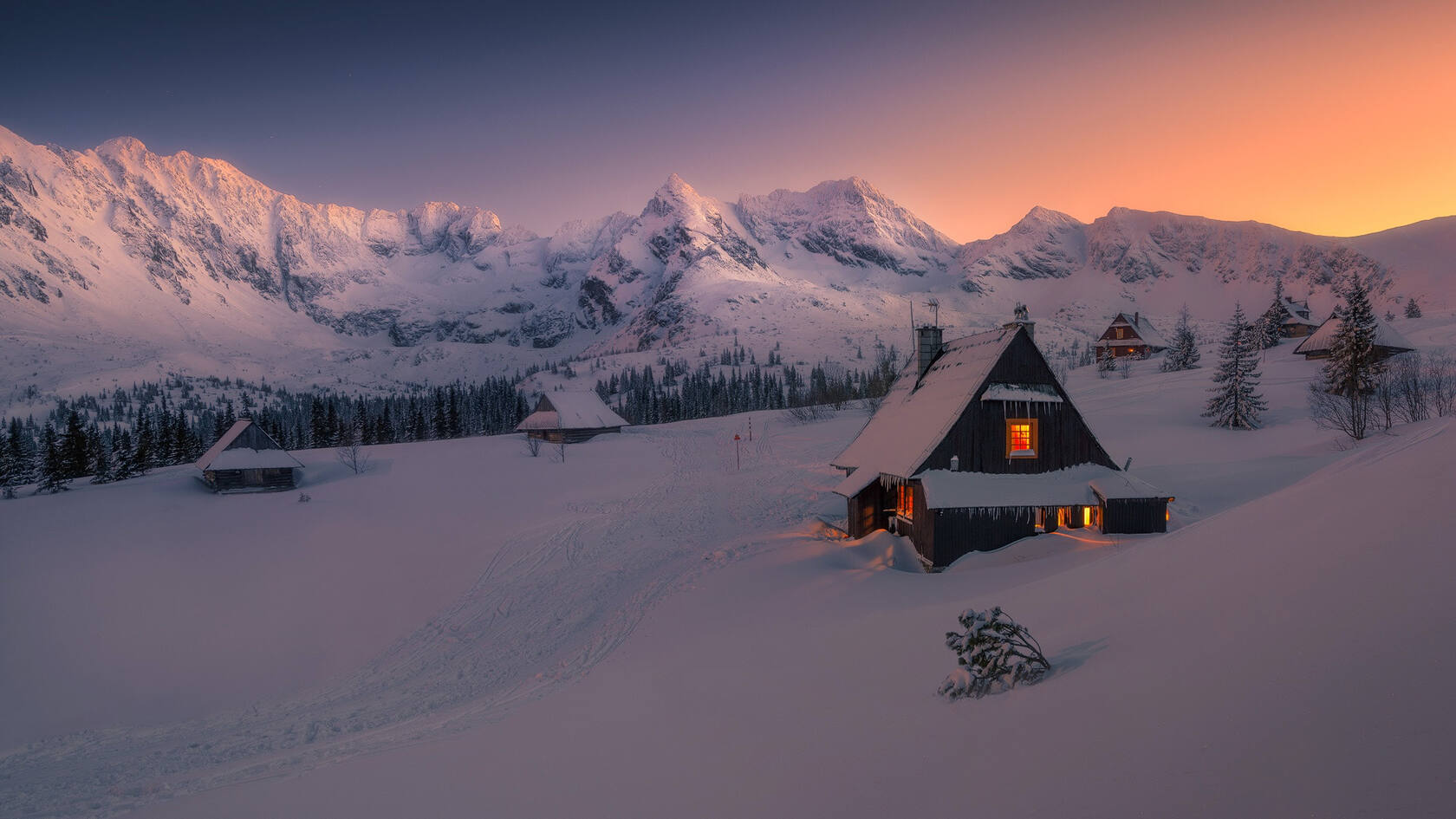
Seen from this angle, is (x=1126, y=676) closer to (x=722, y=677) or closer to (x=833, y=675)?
(x=833, y=675)

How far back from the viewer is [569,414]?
6419cm

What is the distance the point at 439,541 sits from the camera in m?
29.5

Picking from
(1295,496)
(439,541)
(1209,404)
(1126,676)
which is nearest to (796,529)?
(439,541)

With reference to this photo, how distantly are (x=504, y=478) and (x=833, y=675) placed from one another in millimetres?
38565

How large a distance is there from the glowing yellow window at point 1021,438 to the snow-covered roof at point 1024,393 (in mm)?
766

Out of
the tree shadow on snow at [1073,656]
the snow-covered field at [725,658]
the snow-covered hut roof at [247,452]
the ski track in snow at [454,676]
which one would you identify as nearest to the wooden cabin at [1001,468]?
the snow-covered field at [725,658]

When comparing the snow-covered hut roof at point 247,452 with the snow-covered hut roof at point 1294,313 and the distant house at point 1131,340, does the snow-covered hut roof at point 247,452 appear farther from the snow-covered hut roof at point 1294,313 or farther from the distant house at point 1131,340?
the snow-covered hut roof at point 1294,313

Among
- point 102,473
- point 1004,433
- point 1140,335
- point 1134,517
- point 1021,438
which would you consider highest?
point 1140,335

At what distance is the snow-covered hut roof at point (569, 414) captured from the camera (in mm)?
62969

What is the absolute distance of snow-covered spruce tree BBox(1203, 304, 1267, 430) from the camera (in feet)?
125

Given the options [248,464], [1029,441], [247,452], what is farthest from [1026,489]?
[247,452]

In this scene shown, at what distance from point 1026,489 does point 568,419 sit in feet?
166

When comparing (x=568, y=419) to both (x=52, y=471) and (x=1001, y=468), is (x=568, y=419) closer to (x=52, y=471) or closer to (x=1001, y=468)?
(x=52, y=471)

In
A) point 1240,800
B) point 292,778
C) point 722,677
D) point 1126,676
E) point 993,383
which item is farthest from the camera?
point 993,383
